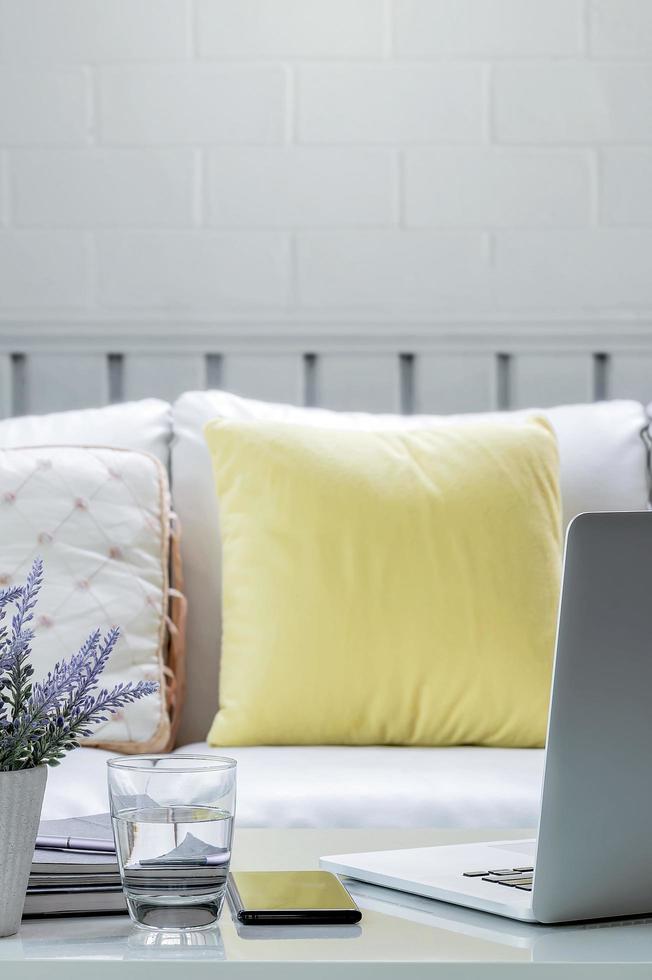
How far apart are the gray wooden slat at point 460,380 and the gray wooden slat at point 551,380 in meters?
0.06

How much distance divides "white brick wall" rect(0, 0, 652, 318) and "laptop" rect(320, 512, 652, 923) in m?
1.71

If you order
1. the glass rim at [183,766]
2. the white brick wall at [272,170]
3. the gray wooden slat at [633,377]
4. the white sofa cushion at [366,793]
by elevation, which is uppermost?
the white brick wall at [272,170]

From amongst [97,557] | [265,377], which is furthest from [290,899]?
[265,377]

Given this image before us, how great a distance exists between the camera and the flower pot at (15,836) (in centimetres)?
53

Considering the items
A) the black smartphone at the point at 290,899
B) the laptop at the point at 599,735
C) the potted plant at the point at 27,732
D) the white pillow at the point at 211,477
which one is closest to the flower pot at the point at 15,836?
the potted plant at the point at 27,732

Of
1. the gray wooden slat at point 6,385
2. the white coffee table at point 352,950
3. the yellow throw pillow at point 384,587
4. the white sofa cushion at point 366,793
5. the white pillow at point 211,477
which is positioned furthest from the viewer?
the gray wooden slat at point 6,385

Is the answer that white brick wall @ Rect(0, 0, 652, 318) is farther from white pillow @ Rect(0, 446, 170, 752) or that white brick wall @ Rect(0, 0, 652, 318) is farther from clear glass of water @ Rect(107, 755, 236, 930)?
clear glass of water @ Rect(107, 755, 236, 930)

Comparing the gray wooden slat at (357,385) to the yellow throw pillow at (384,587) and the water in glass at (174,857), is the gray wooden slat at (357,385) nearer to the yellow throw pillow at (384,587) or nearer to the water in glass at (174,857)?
the yellow throw pillow at (384,587)

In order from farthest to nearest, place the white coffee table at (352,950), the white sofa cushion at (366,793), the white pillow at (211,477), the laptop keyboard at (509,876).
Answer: the white pillow at (211,477) < the white sofa cushion at (366,793) < the laptop keyboard at (509,876) < the white coffee table at (352,950)

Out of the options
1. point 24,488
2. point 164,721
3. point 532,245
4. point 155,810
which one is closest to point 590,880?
point 155,810

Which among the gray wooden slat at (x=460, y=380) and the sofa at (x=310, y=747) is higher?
the gray wooden slat at (x=460, y=380)

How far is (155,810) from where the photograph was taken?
532 mm

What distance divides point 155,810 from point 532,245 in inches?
73.1

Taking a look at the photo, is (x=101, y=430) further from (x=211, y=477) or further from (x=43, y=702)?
(x=43, y=702)
